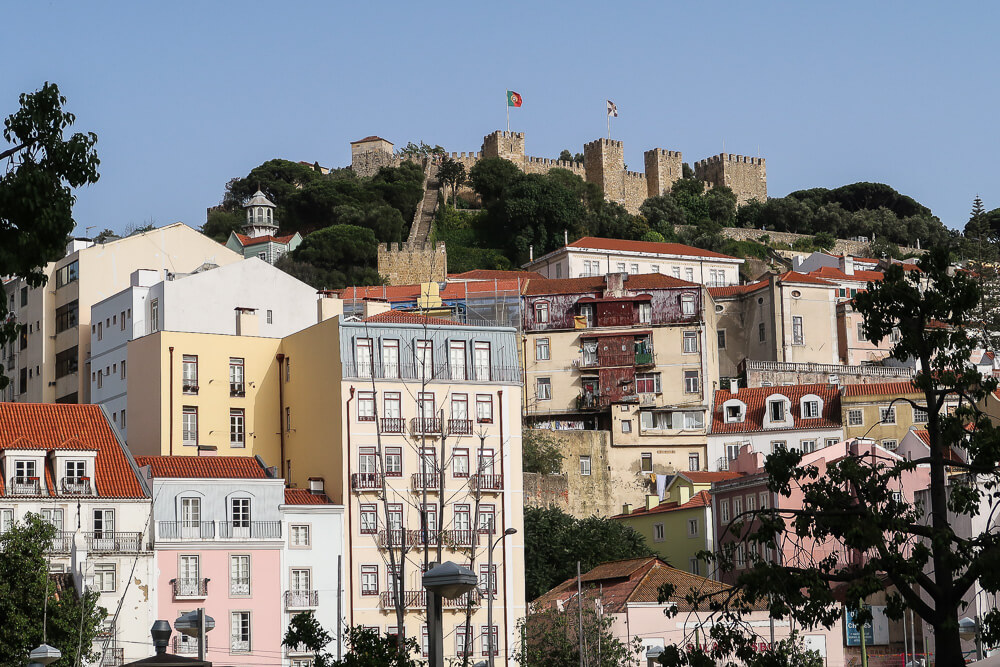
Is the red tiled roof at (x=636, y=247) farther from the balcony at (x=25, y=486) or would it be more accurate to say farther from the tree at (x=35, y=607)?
→ the tree at (x=35, y=607)

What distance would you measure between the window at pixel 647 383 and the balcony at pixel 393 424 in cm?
2658

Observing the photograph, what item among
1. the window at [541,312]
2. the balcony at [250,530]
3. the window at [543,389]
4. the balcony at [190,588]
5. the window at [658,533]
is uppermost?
the window at [541,312]

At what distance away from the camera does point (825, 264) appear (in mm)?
112812

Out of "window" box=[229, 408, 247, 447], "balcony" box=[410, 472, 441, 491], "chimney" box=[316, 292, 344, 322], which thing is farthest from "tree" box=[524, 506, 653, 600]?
"window" box=[229, 408, 247, 447]

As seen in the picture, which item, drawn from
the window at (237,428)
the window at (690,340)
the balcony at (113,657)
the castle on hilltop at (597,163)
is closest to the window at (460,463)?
the window at (237,428)

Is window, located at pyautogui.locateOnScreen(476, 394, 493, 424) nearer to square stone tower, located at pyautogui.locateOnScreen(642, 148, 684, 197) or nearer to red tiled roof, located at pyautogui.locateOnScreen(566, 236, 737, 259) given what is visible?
red tiled roof, located at pyautogui.locateOnScreen(566, 236, 737, 259)

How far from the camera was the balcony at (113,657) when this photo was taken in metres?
48.1

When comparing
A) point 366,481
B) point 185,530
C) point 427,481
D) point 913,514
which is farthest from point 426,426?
point 913,514

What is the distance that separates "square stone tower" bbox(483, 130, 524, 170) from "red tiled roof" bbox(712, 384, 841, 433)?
210 feet

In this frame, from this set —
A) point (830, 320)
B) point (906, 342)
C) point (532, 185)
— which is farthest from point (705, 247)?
point (906, 342)

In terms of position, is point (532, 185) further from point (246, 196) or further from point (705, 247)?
point (246, 196)

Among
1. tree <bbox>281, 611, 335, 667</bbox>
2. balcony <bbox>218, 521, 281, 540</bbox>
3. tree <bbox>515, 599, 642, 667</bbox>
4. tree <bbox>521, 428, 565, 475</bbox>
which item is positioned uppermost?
tree <bbox>521, 428, 565, 475</bbox>

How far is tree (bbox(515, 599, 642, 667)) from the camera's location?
52.1 metres

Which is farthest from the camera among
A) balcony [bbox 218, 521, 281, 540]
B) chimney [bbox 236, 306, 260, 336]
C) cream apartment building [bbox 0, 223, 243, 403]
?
cream apartment building [bbox 0, 223, 243, 403]
